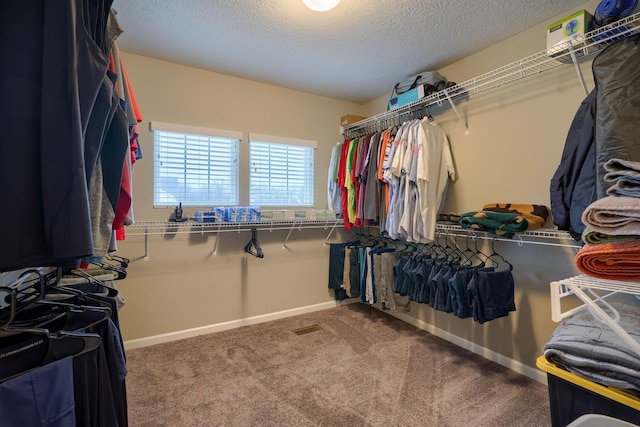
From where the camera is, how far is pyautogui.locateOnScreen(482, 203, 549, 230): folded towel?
1823mm

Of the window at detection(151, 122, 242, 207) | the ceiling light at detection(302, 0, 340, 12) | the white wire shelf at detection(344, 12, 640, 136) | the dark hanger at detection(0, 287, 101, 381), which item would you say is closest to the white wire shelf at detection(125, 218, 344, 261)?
the window at detection(151, 122, 242, 207)

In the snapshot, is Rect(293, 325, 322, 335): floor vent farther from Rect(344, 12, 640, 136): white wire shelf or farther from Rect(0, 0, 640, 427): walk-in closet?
Rect(344, 12, 640, 136): white wire shelf

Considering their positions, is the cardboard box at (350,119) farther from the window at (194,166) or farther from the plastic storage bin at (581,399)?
the plastic storage bin at (581,399)

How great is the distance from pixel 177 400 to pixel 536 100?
3.06 meters

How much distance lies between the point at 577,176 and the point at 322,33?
1849 mm

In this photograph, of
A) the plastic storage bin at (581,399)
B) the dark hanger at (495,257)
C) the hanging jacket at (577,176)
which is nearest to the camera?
the plastic storage bin at (581,399)

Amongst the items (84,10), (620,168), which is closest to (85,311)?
(84,10)

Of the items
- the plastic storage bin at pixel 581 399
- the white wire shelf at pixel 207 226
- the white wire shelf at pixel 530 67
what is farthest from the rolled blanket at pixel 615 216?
the white wire shelf at pixel 207 226

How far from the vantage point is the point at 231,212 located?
2.65 meters

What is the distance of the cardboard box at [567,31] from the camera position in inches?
65.6

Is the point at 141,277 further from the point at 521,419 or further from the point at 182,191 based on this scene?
the point at 521,419

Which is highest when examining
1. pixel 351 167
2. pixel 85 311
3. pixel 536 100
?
pixel 536 100

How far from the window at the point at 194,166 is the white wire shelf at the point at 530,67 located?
1512mm

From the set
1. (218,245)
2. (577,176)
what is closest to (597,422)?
(577,176)
